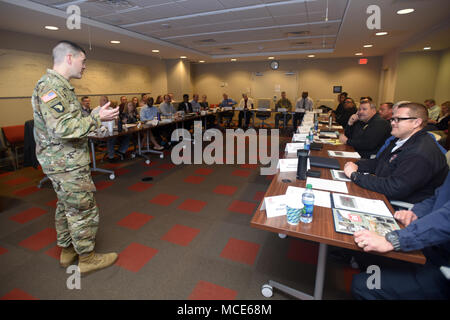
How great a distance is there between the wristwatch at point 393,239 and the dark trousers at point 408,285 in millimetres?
285

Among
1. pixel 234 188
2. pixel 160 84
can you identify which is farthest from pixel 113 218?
pixel 160 84

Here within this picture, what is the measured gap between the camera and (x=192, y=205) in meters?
3.44

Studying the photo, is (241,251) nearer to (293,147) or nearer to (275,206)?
(275,206)

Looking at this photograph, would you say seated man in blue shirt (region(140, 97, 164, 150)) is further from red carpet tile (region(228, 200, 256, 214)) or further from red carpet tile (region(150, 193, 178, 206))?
red carpet tile (region(228, 200, 256, 214))

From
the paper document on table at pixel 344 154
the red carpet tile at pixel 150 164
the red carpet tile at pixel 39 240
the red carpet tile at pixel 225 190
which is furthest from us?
the red carpet tile at pixel 150 164

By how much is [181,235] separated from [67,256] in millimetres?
1062

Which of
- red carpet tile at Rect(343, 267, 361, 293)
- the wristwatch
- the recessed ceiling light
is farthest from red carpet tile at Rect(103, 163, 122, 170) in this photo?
the recessed ceiling light

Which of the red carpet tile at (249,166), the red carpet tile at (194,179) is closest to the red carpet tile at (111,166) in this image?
the red carpet tile at (194,179)

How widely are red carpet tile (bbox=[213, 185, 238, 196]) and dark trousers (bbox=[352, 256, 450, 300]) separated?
2.54 m

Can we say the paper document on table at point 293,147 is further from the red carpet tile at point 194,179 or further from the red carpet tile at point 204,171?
the red carpet tile at point 204,171

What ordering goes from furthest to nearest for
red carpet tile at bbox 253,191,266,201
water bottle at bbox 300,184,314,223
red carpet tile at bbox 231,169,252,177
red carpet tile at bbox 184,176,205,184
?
red carpet tile at bbox 231,169,252,177, red carpet tile at bbox 184,176,205,184, red carpet tile at bbox 253,191,266,201, water bottle at bbox 300,184,314,223

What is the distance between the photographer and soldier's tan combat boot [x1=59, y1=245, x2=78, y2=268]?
221 cm

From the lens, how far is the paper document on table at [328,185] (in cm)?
186

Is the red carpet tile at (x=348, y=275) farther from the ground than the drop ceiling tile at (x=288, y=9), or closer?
closer
